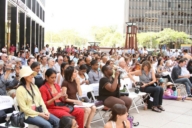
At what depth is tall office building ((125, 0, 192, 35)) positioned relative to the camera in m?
110

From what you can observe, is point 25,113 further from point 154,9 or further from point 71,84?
point 154,9

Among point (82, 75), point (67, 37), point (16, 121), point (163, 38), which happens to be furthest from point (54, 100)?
point (67, 37)

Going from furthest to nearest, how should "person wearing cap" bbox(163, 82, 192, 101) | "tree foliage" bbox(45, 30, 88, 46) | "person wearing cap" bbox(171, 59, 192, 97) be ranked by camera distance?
"tree foliage" bbox(45, 30, 88, 46) < "person wearing cap" bbox(171, 59, 192, 97) < "person wearing cap" bbox(163, 82, 192, 101)

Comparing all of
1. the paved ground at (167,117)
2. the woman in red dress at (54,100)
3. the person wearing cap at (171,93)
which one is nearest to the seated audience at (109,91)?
the paved ground at (167,117)

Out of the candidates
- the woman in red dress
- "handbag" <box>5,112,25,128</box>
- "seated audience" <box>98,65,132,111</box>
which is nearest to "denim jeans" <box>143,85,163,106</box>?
"seated audience" <box>98,65,132,111</box>

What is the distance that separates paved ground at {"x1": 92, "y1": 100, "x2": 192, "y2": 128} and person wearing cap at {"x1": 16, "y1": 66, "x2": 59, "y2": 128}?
6.34 feet

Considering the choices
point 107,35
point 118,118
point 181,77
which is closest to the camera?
point 118,118

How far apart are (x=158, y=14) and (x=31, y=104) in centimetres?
11045

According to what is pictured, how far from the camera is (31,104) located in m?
4.98

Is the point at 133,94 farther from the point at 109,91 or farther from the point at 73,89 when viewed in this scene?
the point at 73,89

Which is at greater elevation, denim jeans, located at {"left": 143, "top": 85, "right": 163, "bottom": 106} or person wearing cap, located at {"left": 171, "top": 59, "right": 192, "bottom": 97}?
person wearing cap, located at {"left": 171, "top": 59, "right": 192, "bottom": 97}

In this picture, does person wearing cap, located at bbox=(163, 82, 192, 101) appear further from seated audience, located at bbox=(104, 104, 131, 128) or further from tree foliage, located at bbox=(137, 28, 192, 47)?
tree foliage, located at bbox=(137, 28, 192, 47)

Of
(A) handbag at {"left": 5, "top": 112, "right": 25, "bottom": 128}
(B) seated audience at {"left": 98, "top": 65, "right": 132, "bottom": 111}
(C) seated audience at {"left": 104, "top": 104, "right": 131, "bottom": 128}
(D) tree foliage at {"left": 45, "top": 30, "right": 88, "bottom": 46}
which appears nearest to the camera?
(C) seated audience at {"left": 104, "top": 104, "right": 131, "bottom": 128}

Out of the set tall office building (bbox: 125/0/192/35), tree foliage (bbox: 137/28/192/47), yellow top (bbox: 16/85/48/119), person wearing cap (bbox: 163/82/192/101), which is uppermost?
tall office building (bbox: 125/0/192/35)
